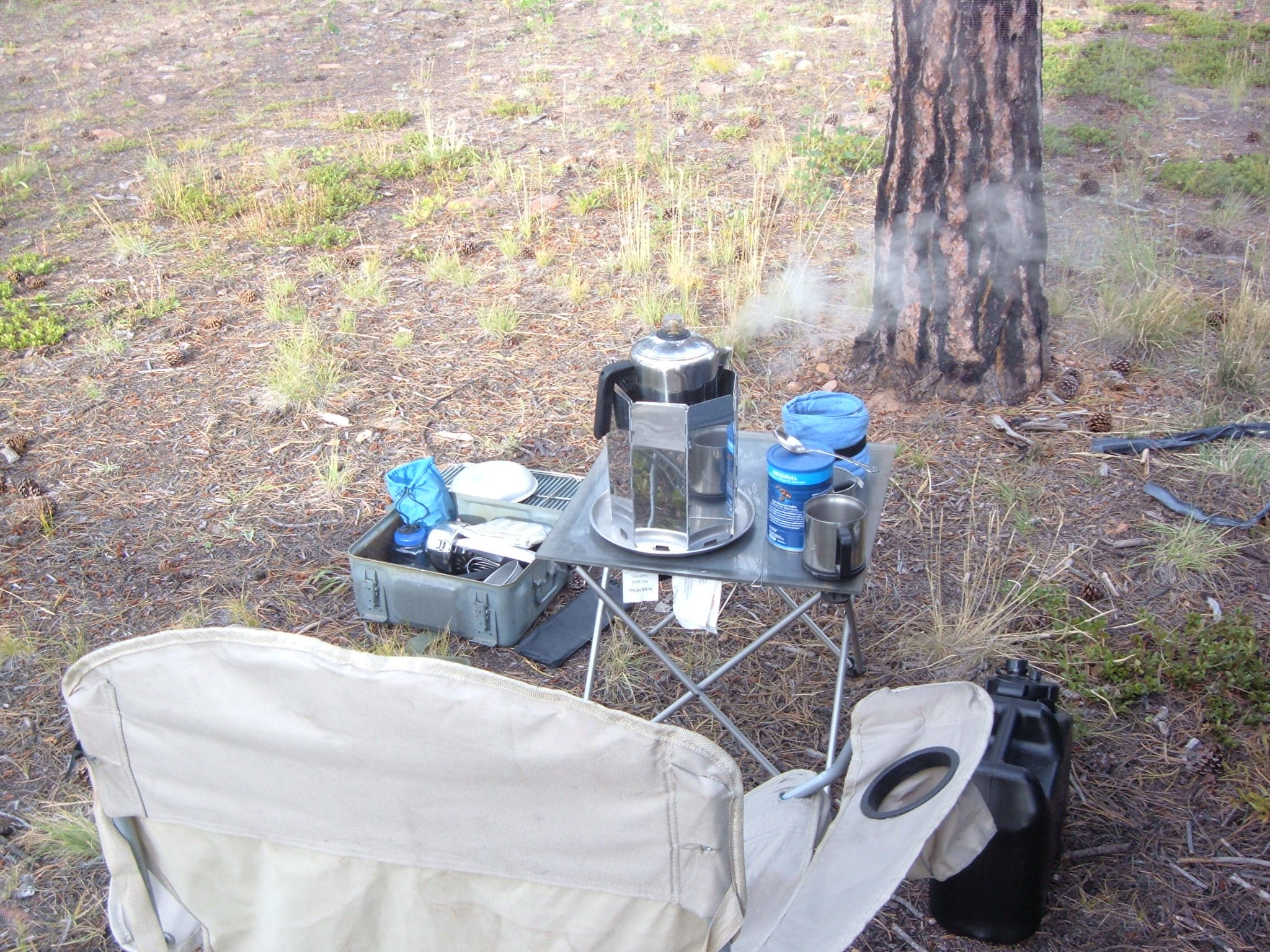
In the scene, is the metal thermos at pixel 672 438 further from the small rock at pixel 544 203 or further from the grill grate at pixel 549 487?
the small rock at pixel 544 203

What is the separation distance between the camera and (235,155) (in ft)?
24.7

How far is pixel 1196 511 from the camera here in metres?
3.51

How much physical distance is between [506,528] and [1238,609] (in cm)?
231

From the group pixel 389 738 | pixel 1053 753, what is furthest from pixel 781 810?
pixel 389 738

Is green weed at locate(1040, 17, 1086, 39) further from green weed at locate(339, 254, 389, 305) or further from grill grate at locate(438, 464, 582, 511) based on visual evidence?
grill grate at locate(438, 464, 582, 511)

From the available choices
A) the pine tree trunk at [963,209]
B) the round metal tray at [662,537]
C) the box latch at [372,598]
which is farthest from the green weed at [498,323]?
the round metal tray at [662,537]

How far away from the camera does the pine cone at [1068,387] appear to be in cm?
422

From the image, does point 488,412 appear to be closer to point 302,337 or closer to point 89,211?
point 302,337

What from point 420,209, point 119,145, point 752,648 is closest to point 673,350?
point 752,648

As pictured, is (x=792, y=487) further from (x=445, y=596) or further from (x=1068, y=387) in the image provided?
(x=1068, y=387)

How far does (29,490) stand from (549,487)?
211cm

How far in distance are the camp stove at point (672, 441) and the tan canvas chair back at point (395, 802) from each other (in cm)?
107

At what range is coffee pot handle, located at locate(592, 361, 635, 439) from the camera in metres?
2.27

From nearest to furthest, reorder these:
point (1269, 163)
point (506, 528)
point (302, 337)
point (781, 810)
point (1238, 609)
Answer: point (781, 810)
point (1238, 609)
point (506, 528)
point (302, 337)
point (1269, 163)
